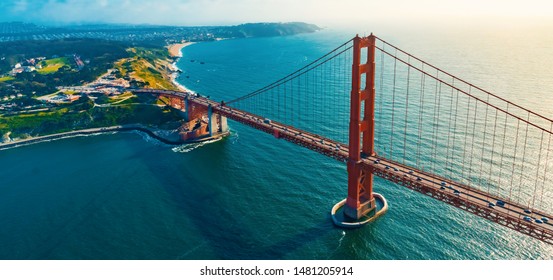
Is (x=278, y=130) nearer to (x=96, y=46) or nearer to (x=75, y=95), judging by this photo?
(x=75, y=95)

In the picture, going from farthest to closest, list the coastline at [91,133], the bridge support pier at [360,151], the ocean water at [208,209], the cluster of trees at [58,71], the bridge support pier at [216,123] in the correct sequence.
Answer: the cluster of trees at [58,71] → the bridge support pier at [216,123] → the coastline at [91,133] → the bridge support pier at [360,151] → the ocean water at [208,209]

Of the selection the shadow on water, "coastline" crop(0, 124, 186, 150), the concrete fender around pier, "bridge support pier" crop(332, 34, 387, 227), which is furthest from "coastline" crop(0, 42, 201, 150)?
"bridge support pier" crop(332, 34, 387, 227)

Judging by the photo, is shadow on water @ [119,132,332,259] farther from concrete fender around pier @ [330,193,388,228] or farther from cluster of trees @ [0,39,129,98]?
cluster of trees @ [0,39,129,98]

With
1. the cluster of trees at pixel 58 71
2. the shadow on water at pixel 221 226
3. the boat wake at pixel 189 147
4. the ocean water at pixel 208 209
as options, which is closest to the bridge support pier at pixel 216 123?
the boat wake at pixel 189 147

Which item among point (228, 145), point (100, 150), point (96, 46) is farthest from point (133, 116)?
point (96, 46)

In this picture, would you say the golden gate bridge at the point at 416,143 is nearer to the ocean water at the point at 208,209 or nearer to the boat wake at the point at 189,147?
the ocean water at the point at 208,209
